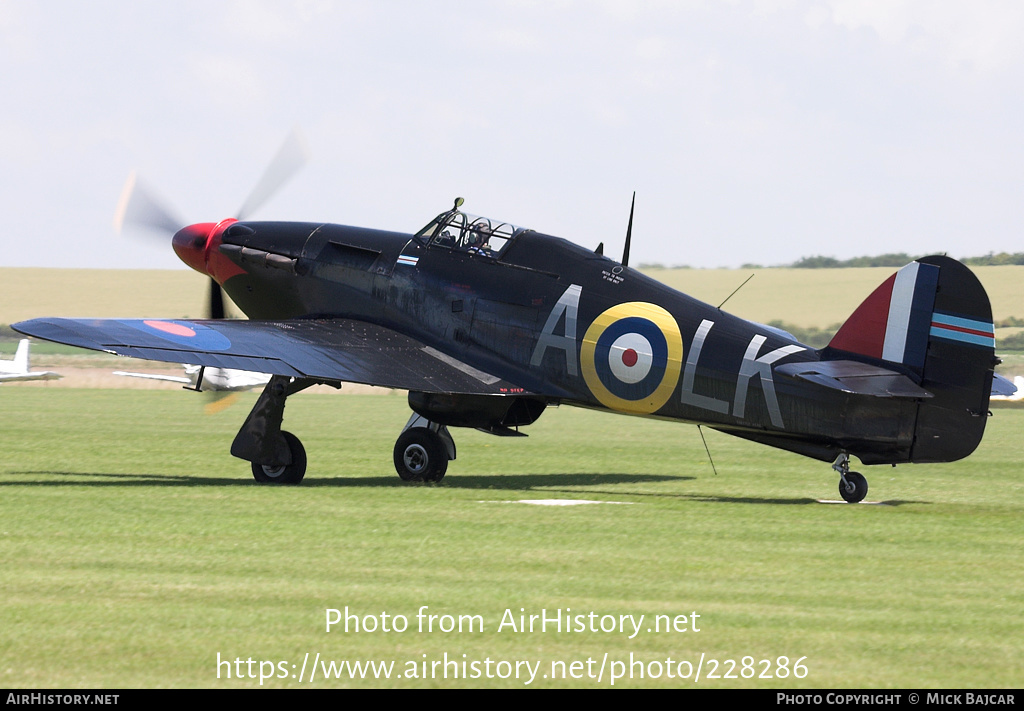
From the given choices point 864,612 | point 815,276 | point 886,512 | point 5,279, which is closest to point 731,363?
point 886,512

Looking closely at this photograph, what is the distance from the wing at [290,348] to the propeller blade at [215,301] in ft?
8.32

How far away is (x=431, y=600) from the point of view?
930 cm

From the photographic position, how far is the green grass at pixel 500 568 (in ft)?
25.7

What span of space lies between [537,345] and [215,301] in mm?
5785

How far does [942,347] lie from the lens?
47.8 feet

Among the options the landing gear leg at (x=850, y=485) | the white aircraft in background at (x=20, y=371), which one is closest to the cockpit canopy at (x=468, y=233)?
the landing gear leg at (x=850, y=485)

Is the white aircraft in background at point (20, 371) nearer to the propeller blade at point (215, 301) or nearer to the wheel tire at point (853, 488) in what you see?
the propeller blade at point (215, 301)

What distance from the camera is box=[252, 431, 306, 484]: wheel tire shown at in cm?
1756

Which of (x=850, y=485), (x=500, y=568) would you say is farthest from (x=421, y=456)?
(x=500, y=568)

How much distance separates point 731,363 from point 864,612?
263 inches

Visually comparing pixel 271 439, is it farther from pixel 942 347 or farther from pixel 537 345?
pixel 942 347

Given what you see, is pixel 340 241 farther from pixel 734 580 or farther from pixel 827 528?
pixel 734 580

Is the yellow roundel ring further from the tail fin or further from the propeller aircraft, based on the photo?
the tail fin

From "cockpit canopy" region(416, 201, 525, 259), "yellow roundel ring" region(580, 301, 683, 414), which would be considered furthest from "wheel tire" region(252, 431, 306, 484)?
"yellow roundel ring" region(580, 301, 683, 414)
